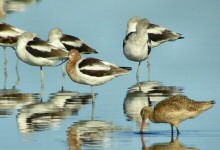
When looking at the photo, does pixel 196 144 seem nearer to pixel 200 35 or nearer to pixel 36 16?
pixel 200 35

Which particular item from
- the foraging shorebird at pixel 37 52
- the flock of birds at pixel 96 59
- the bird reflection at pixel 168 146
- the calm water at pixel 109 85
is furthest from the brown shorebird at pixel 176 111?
the foraging shorebird at pixel 37 52

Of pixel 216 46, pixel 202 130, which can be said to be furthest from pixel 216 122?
pixel 216 46

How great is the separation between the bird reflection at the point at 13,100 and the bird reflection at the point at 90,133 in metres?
1.69

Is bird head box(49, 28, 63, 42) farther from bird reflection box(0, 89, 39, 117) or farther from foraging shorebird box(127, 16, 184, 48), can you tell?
bird reflection box(0, 89, 39, 117)

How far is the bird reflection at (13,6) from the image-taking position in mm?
27822

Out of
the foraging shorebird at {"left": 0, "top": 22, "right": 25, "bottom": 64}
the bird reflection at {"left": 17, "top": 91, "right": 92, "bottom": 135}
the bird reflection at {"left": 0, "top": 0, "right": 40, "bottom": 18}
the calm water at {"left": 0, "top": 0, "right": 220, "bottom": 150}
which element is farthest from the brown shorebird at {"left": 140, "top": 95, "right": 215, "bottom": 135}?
the bird reflection at {"left": 0, "top": 0, "right": 40, "bottom": 18}

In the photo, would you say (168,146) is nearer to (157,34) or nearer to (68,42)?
(68,42)

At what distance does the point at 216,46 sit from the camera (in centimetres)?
2264

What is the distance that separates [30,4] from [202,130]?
15768mm

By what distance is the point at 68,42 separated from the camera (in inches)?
829

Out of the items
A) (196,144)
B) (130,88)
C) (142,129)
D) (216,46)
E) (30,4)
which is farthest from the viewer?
(30,4)

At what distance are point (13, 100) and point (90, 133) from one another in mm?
3219

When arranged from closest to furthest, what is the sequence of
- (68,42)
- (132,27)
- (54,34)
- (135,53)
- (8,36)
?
1. (135,53)
2. (54,34)
3. (68,42)
4. (8,36)
5. (132,27)

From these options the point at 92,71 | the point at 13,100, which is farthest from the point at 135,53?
the point at 13,100
